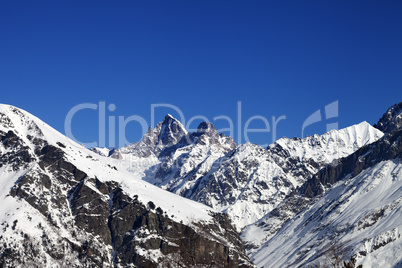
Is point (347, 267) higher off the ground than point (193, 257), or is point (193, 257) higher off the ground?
point (193, 257)

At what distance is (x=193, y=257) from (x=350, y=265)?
101ft

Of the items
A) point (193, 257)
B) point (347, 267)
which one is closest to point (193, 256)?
point (193, 257)

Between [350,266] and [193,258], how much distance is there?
28.4 metres

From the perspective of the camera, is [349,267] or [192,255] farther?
[349,267]

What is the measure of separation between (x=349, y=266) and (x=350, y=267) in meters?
0.39

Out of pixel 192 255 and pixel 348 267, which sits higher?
pixel 192 255

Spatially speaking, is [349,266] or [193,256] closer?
[193,256]

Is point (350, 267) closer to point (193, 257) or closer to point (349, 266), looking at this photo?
point (349, 266)

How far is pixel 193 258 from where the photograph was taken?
8550 cm

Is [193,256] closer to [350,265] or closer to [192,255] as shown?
[192,255]

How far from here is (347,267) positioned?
99000mm

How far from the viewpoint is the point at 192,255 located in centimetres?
8588

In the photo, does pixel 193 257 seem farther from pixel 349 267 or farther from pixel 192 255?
pixel 349 267

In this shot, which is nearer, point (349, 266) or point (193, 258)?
point (193, 258)
